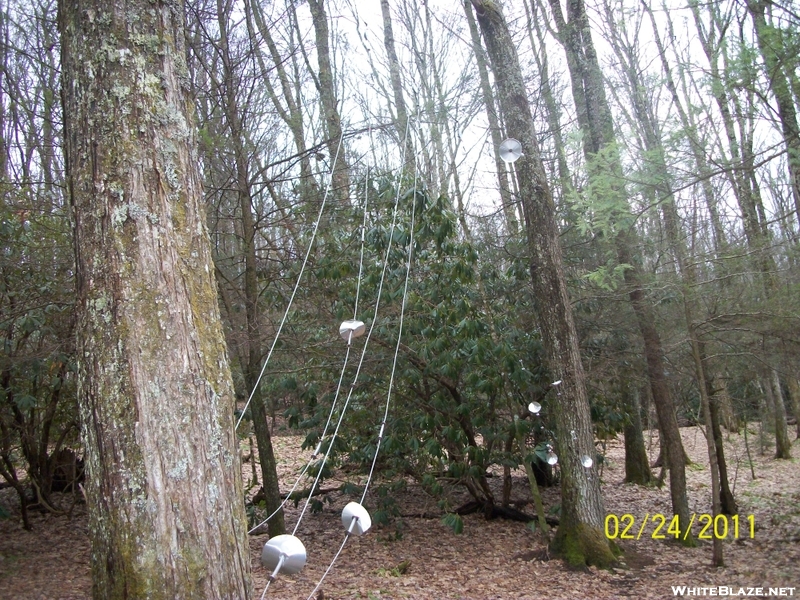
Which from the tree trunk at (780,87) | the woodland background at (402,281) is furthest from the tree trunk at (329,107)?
the tree trunk at (780,87)

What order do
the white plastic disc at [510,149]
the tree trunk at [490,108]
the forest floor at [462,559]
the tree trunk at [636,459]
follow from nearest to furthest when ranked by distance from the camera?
the forest floor at [462,559] → the white plastic disc at [510,149] → the tree trunk at [636,459] → the tree trunk at [490,108]

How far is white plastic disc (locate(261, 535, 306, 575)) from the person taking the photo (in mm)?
2408

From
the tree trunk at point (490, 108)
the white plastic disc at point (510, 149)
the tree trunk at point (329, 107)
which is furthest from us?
the tree trunk at point (490, 108)

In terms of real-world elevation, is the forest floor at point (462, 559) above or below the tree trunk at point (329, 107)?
below

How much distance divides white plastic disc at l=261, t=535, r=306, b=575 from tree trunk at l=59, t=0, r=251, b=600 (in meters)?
0.26

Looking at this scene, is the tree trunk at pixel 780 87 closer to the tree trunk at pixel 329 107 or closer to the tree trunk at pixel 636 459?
the tree trunk at pixel 329 107

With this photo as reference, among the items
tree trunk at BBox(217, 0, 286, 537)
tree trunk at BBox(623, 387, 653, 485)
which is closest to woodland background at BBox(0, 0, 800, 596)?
tree trunk at BBox(217, 0, 286, 537)

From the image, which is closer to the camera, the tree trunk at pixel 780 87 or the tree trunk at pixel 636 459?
the tree trunk at pixel 780 87

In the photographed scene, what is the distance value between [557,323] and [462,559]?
2578 millimetres

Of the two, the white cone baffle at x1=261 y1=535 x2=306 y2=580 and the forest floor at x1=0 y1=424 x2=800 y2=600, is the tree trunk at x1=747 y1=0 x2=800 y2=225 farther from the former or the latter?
the white cone baffle at x1=261 y1=535 x2=306 y2=580

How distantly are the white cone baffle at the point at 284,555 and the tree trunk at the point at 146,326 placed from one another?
10.2 inches

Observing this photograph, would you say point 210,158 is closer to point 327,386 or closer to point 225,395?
point 327,386
